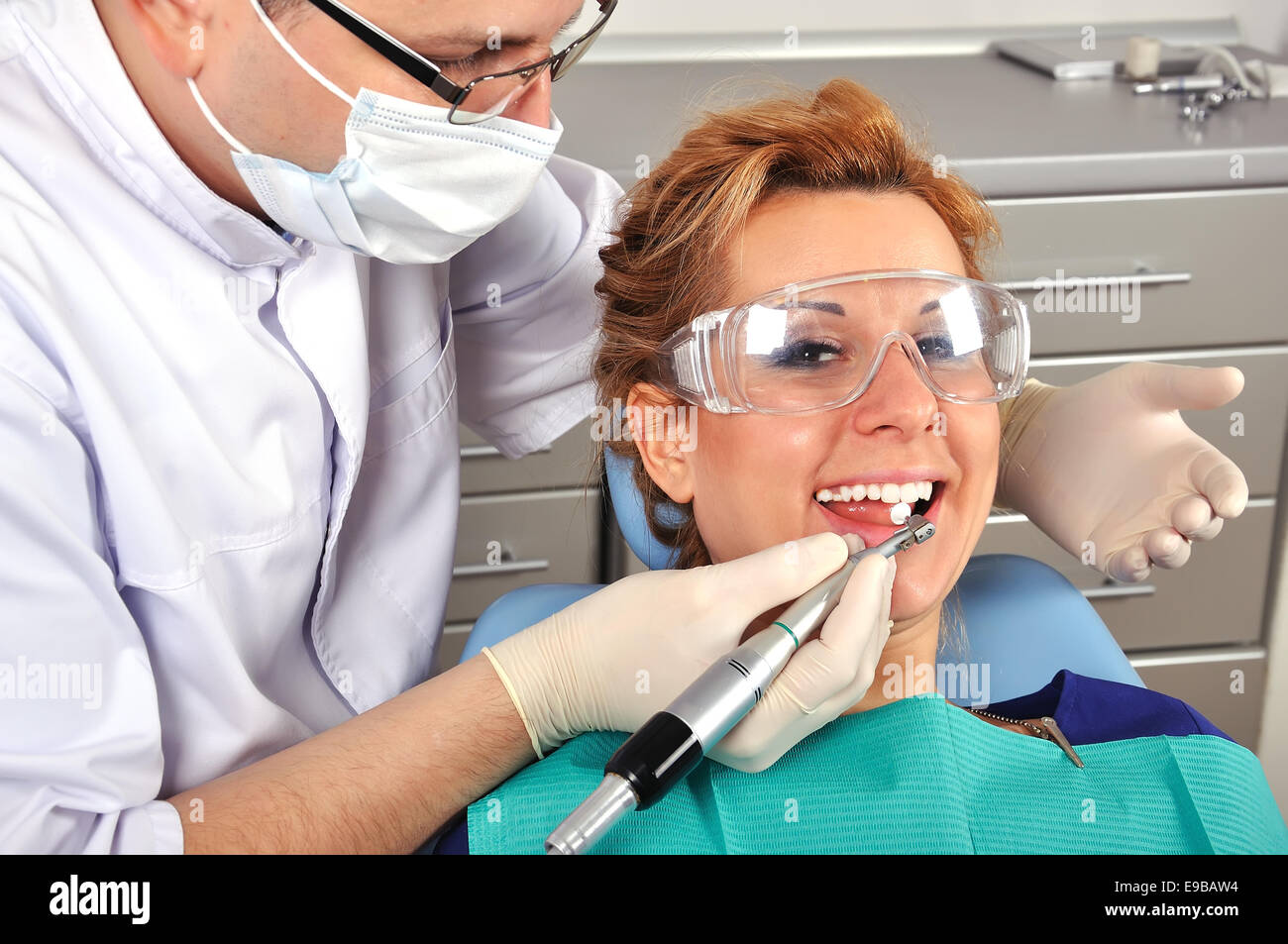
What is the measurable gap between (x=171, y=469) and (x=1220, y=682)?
218cm

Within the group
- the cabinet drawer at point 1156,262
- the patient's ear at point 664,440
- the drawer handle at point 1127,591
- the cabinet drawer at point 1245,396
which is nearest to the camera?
the patient's ear at point 664,440

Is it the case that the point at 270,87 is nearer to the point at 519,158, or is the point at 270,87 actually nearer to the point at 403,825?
the point at 519,158

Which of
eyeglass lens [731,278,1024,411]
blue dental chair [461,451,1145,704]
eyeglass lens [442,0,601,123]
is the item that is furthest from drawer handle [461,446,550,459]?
eyeglass lens [442,0,601,123]

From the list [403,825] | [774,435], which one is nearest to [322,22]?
[774,435]

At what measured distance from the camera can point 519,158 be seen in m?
1.20

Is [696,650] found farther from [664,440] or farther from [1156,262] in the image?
[1156,262]

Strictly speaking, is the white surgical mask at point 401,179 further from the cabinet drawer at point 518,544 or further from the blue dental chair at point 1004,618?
the cabinet drawer at point 518,544

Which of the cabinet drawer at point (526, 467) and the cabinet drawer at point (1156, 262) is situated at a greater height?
the cabinet drawer at point (1156, 262)

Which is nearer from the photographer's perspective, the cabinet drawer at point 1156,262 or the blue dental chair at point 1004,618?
the blue dental chair at point 1004,618

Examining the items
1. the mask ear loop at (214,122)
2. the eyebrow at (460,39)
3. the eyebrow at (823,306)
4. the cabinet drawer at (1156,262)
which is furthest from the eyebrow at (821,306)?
the cabinet drawer at (1156,262)

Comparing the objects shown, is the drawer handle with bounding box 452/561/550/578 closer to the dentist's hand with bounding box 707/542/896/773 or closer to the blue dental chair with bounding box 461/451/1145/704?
the blue dental chair with bounding box 461/451/1145/704

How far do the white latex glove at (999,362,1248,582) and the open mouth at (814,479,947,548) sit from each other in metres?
0.29

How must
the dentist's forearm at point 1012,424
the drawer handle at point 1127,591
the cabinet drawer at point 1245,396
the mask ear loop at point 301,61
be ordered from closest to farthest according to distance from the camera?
the mask ear loop at point 301,61 → the dentist's forearm at point 1012,424 → the cabinet drawer at point 1245,396 → the drawer handle at point 1127,591

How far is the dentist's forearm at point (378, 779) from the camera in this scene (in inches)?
40.4
